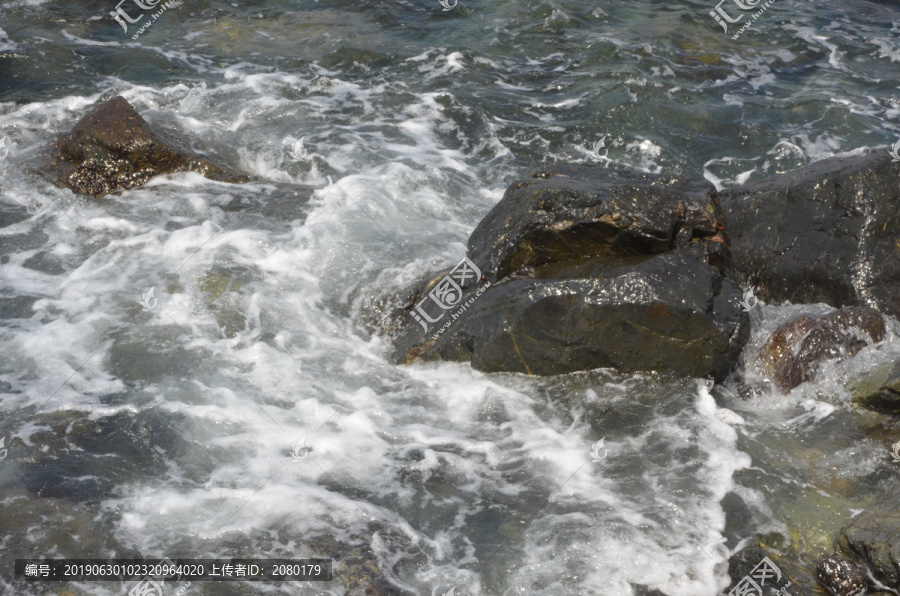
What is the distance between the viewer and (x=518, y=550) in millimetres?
4547

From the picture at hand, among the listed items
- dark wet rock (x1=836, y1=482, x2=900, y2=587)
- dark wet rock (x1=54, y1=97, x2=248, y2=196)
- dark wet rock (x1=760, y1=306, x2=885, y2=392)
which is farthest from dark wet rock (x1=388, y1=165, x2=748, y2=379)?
dark wet rock (x1=54, y1=97, x2=248, y2=196)

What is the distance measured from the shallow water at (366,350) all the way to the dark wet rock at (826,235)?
1.20 feet

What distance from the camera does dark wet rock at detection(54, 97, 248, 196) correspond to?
8.11 meters

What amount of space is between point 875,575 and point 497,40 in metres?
9.90

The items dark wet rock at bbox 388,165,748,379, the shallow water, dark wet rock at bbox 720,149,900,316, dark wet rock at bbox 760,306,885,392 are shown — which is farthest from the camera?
dark wet rock at bbox 720,149,900,316

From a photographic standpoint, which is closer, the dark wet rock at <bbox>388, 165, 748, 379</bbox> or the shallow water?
the shallow water

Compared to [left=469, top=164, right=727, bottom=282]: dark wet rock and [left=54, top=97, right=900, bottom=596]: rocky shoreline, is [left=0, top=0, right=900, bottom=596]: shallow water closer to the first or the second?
[left=54, top=97, right=900, bottom=596]: rocky shoreline

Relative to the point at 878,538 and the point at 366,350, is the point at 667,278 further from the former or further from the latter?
the point at 366,350

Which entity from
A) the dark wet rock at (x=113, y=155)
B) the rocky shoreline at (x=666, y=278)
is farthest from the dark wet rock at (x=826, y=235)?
the dark wet rock at (x=113, y=155)

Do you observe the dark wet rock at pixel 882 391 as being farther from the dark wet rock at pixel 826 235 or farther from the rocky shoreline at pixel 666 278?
the dark wet rock at pixel 826 235

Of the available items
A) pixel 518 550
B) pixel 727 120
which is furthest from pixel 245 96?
pixel 518 550

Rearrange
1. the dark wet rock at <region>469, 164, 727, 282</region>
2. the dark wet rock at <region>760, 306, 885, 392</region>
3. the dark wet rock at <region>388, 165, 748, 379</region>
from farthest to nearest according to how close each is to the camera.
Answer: the dark wet rock at <region>469, 164, 727, 282</region>, the dark wet rock at <region>760, 306, 885, 392</region>, the dark wet rock at <region>388, 165, 748, 379</region>

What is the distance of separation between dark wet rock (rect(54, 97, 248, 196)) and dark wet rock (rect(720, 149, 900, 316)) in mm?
5348

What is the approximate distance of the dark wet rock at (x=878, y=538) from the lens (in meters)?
4.16
